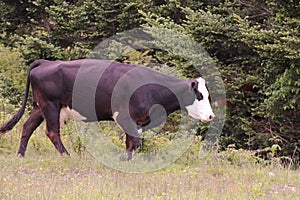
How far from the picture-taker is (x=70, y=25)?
620 inches

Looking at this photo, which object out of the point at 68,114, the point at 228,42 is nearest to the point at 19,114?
the point at 68,114

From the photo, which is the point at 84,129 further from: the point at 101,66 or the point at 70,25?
the point at 70,25

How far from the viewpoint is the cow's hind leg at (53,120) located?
33.7ft

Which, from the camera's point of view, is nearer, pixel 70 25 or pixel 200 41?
pixel 200 41

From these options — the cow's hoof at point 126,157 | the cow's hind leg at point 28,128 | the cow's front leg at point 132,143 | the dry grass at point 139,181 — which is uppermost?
the dry grass at point 139,181

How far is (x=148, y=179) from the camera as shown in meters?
8.38

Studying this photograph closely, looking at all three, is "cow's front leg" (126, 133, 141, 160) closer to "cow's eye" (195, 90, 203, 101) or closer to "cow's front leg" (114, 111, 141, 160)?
"cow's front leg" (114, 111, 141, 160)

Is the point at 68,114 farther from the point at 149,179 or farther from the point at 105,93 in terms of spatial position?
the point at 149,179

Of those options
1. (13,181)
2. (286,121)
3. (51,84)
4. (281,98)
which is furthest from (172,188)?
(286,121)

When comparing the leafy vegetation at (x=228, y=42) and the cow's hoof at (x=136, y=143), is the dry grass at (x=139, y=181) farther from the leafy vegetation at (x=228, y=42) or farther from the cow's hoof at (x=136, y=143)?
the leafy vegetation at (x=228, y=42)

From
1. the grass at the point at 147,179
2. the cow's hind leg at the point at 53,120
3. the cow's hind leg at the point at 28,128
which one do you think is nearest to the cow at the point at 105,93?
the cow's hind leg at the point at 53,120

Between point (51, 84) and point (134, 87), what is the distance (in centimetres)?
138

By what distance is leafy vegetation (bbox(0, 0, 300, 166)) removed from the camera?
11.8 metres

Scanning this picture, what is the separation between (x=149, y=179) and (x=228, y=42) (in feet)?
18.3
